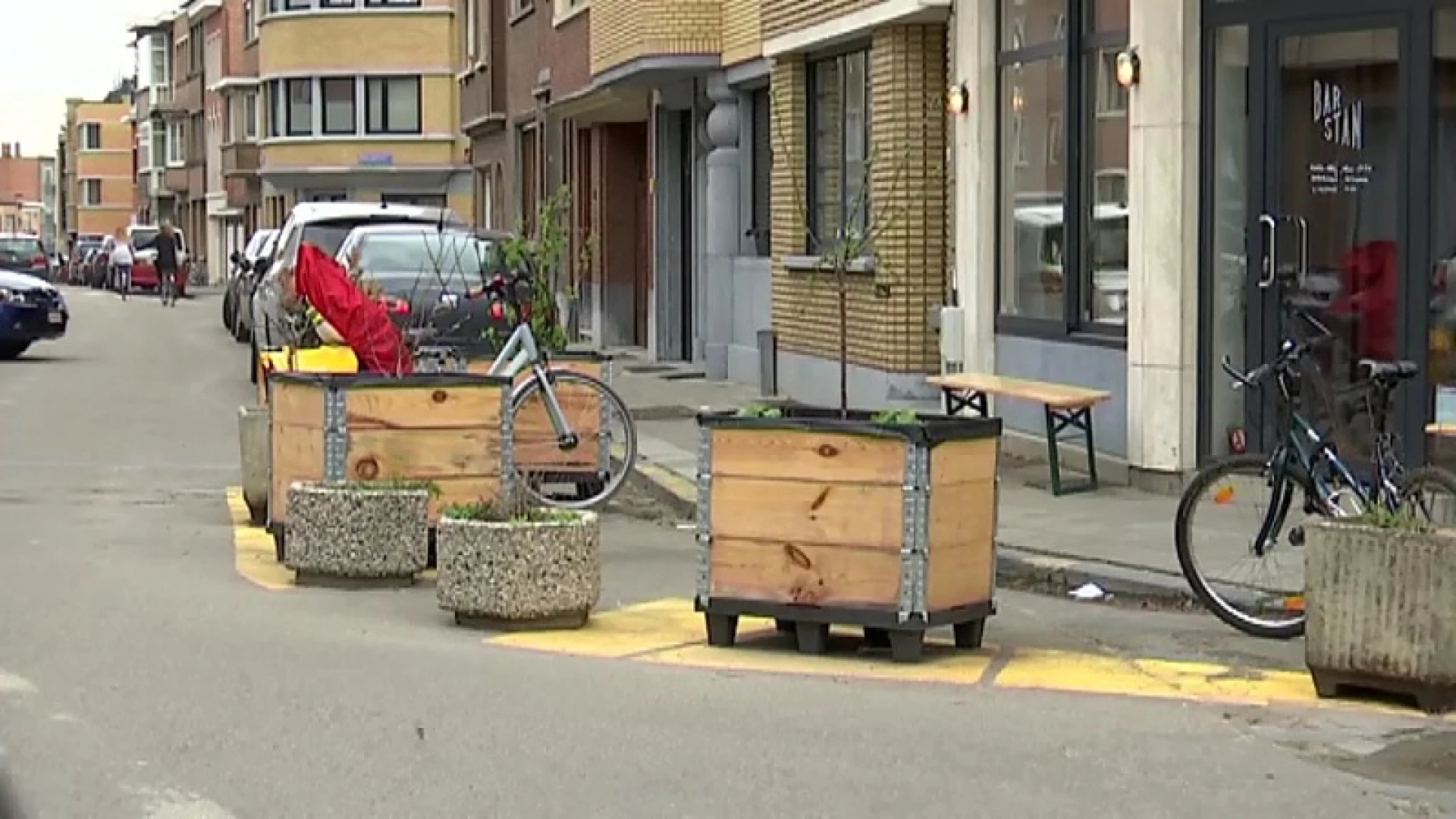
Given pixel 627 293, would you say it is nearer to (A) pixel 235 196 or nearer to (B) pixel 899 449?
(B) pixel 899 449

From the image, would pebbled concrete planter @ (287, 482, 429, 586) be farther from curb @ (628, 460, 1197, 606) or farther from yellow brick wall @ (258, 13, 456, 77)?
Answer: yellow brick wall @ (258, 13, 456, 77)

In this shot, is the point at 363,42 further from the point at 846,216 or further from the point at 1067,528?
the point at 1067,528

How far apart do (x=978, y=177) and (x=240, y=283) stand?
1799cm

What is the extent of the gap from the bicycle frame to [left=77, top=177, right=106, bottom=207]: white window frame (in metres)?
110

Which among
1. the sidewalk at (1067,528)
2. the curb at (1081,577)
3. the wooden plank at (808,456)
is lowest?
the curb at (1081,577)

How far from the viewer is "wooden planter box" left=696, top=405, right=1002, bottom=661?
28.9 feet

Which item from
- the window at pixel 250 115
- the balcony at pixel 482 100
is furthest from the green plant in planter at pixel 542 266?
the window at pixel 250 115

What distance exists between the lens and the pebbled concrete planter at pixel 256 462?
1302cm

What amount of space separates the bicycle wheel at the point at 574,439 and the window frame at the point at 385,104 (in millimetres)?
44626

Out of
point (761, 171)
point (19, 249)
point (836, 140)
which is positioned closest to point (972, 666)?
point (836, 140)

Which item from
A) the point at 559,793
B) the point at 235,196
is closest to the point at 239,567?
the point at 559,793

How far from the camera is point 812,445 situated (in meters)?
8.97

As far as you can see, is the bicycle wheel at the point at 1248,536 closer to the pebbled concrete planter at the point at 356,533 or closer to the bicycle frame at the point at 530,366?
the pebbled concrete planter at the point at 356,533

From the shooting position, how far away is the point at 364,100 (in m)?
57.3
